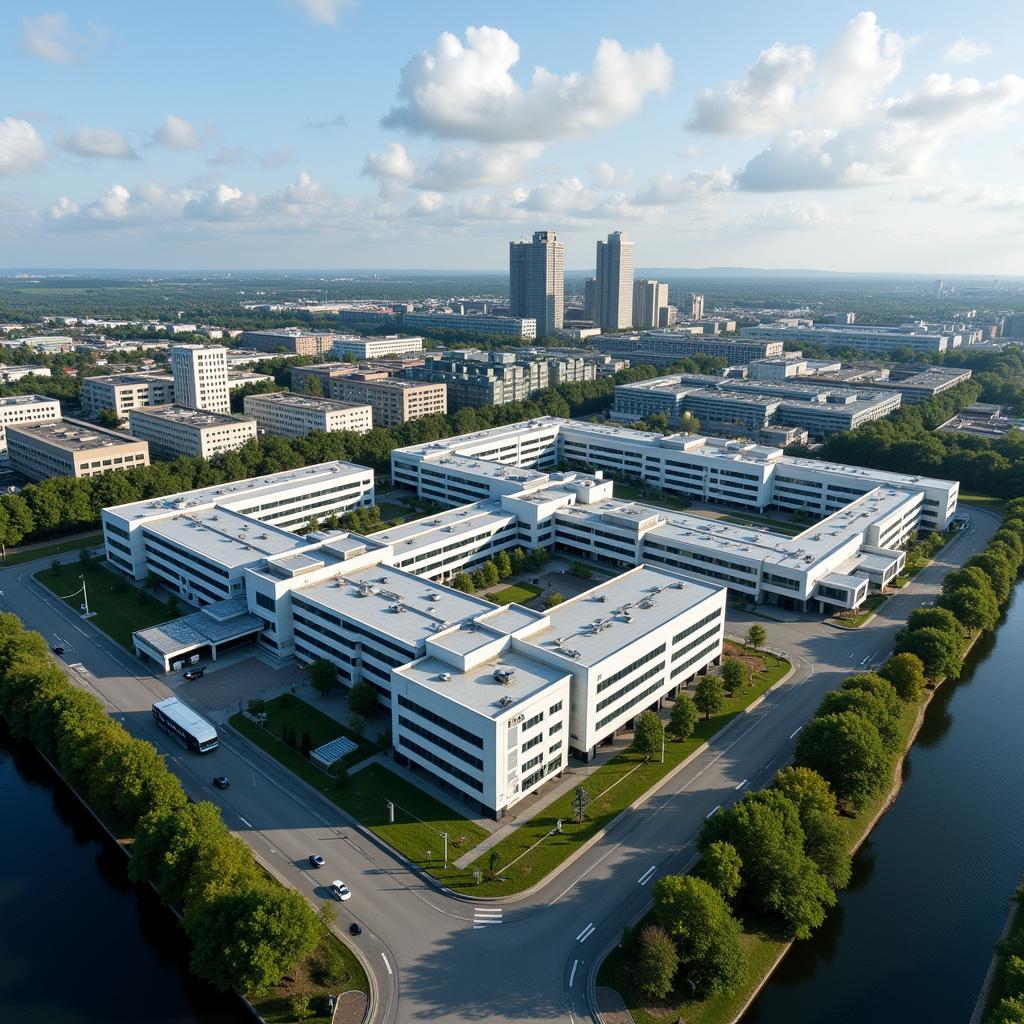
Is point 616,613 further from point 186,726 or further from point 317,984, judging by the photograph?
point 317,984

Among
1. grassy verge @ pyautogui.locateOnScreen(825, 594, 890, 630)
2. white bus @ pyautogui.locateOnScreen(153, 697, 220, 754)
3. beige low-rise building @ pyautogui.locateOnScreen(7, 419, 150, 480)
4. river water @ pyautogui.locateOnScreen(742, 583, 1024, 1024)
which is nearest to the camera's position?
river water @ pyautogui.locateOnScreen(742, 583, 1024, 1024)

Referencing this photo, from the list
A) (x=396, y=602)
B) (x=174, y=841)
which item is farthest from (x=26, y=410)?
(x=174, y=841)

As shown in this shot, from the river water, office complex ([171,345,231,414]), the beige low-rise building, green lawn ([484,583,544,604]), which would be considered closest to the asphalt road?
the river water

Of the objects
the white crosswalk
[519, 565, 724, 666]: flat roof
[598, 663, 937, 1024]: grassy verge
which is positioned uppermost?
[519, 565, 724, 666]: flat roof

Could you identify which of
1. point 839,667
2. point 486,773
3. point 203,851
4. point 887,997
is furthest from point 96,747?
point 839,667

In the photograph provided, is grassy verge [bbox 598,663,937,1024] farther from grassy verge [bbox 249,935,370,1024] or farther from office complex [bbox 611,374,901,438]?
office complex [bbox 611,374,901,438]
